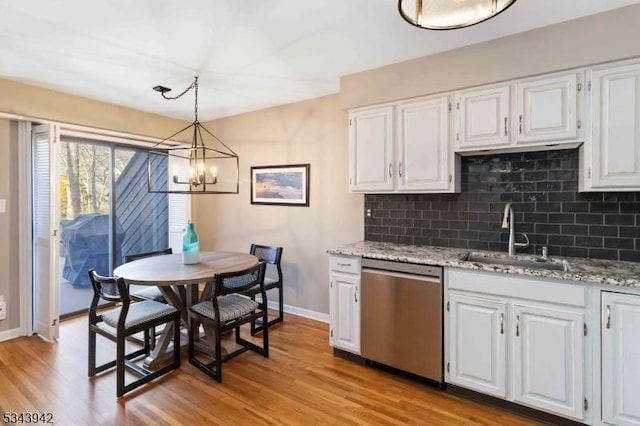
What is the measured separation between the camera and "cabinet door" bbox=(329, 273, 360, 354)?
2695mm

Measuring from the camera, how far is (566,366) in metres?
1.94

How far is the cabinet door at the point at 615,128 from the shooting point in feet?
6.50

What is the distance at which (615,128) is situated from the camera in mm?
2027

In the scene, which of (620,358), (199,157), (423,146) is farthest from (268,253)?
(620,358)

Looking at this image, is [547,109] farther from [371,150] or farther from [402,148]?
[371,150]

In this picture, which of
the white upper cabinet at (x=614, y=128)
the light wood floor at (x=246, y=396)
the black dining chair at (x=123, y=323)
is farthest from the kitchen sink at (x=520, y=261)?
Result: the black dining chair at (x=123, y=323)

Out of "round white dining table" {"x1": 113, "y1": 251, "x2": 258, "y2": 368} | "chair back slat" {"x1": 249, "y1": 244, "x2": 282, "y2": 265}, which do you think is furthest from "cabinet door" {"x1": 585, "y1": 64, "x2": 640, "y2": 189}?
"chair back slat" {"x1": 249, "y1": 244, "x2": 282, "y2": 265}

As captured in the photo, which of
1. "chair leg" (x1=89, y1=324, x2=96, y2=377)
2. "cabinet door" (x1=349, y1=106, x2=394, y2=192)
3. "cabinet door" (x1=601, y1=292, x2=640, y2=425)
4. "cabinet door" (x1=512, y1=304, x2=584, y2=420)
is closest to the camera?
"cabinet door" (x1=601, y1=292, x2=640, y2=425)

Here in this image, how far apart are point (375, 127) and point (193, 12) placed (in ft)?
5.26

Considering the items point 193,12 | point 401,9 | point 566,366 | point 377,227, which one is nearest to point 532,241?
point 566,366

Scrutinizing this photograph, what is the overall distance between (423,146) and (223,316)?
2069mm

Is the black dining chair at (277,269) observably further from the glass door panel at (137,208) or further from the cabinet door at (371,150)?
the glass door panel at (137,208)

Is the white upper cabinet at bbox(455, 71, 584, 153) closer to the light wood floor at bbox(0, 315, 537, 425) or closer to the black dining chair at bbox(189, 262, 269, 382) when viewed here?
the light wood floor at bbox(0, 315, 537, 425)

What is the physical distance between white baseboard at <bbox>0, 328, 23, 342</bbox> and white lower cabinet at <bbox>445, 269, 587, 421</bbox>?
13.0ft
